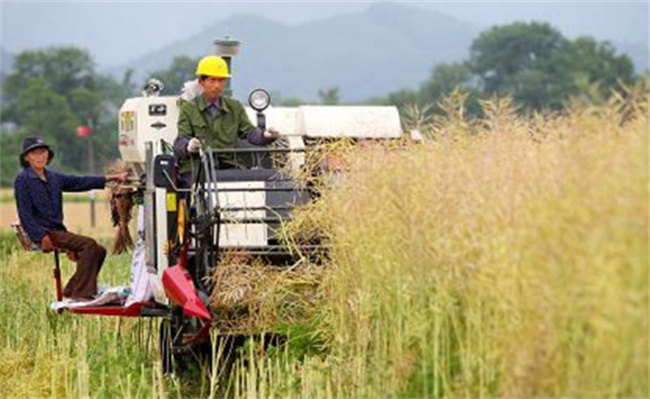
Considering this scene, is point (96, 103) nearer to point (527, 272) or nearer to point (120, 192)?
point (120, 192)

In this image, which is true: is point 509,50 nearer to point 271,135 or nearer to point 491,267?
point 271,135

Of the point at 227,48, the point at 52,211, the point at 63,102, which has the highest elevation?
the point at 63,102

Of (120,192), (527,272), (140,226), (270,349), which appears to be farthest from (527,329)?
(120,192)

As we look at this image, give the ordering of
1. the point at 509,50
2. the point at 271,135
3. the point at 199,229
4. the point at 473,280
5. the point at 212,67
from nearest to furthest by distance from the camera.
→ the point at 473,280, the point at 199,229, the point at 212,67, the point at 271,135, the point at 509,50

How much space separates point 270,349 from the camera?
11016 millimetres

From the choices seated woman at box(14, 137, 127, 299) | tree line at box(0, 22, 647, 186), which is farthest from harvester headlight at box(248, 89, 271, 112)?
tree line at box(0, 22, 647, 186)

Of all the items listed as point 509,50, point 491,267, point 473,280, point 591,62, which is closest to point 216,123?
point 473,280

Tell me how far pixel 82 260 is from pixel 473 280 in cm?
539

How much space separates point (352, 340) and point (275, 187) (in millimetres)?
1948

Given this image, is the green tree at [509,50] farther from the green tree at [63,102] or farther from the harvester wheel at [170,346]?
the harvester wheel at [170,346]

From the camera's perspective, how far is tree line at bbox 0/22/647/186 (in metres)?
91.0

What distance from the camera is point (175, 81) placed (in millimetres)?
104562

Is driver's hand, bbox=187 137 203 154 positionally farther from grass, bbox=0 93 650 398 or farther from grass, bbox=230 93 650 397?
grass, bbox=230 93 650 397

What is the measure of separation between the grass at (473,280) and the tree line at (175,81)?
63.6 m
